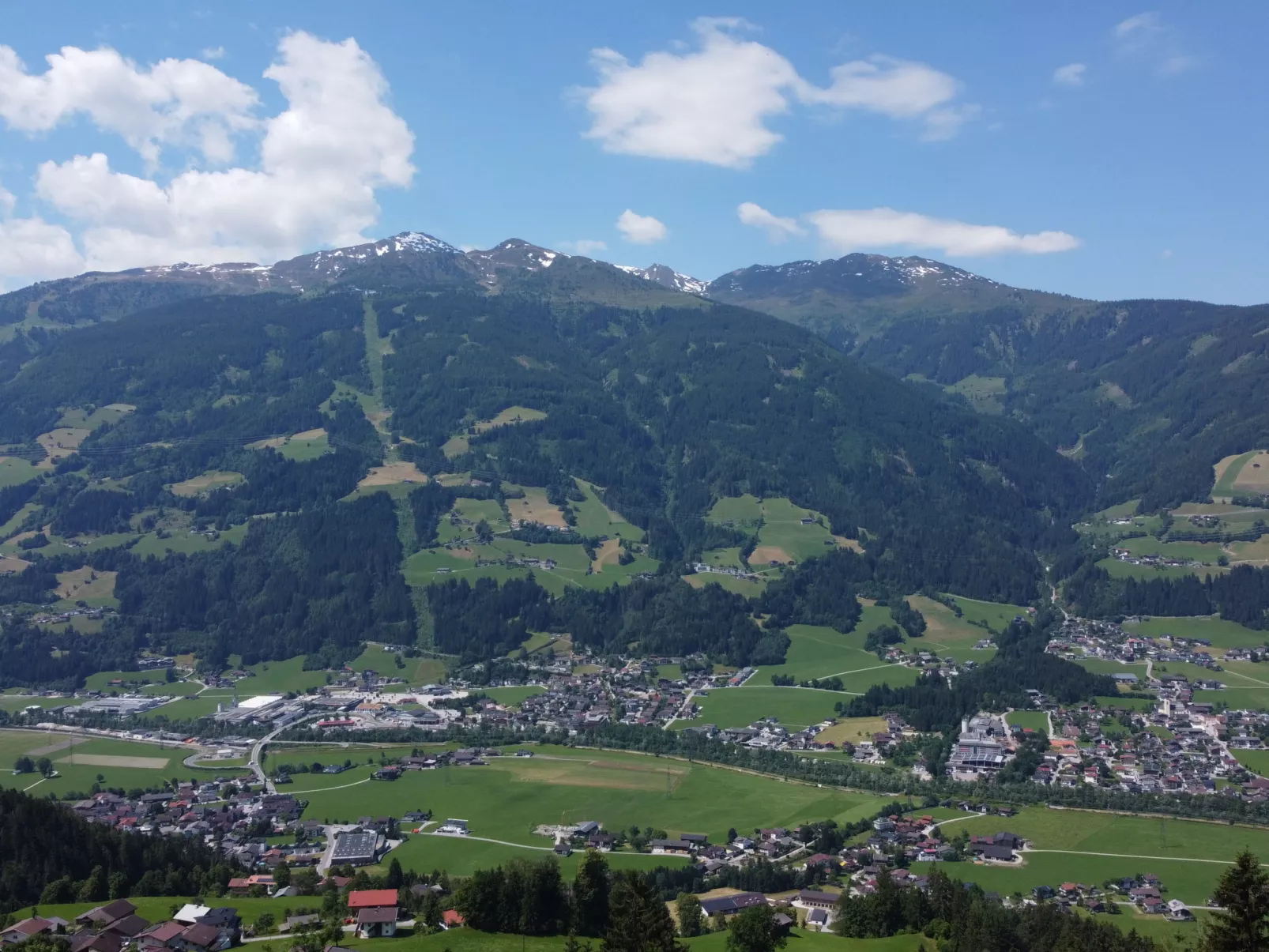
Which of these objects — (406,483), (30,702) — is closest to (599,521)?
(406,483)

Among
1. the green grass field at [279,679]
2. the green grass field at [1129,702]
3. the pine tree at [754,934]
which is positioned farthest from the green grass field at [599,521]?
the pine tree at [754,934]

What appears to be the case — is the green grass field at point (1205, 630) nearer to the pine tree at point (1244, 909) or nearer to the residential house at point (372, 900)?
the pine tree at point (1244, 909)

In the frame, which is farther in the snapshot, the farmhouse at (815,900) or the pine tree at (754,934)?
the farmhouse at (815,900)

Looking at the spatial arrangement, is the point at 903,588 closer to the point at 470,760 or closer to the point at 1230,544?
the point at 1230,544

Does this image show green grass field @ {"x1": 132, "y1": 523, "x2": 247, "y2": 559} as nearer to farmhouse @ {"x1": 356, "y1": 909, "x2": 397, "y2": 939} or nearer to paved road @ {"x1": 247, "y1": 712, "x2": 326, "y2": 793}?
paved road @ {"x1": 247, "y1": 712, "x2": 326, "y2": 793}

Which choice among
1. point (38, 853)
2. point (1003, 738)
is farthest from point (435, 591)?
point (38, 853)

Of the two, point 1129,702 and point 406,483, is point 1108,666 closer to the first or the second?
point 1129,702
